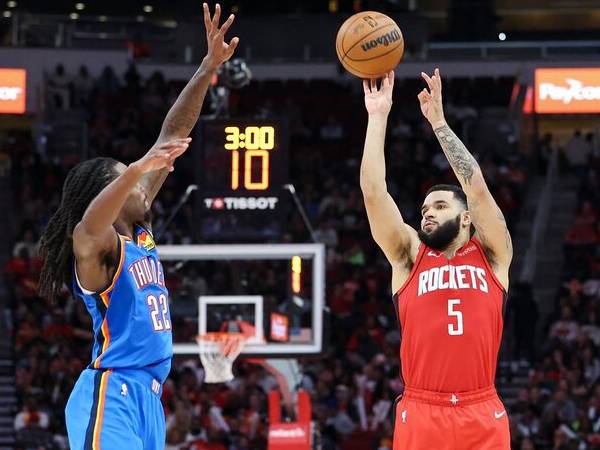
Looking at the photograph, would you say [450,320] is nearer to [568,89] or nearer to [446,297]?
[446,297]

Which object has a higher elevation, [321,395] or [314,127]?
[314,127]

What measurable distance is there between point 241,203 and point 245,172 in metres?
0.29

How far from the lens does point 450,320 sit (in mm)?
6055

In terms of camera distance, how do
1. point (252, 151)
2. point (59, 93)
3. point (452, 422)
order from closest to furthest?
point (452, 422) → point (252, 151) → point (59, 93)

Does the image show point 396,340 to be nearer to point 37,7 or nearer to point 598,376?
point 598,376

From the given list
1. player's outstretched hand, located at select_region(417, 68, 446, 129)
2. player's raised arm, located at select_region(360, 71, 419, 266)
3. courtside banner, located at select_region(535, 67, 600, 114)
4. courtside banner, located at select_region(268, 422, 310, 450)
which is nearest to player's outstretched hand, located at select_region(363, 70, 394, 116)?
player's raised arm, located at select_region(360, 71, 419, 266)

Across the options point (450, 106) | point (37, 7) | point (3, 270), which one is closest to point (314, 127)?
point (450, 106)

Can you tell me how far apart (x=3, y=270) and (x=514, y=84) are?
889 centimetres

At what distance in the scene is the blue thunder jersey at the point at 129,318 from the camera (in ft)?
17.1

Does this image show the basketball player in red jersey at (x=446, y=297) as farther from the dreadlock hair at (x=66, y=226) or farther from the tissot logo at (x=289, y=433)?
the tissot logo at (x=289, y=433)

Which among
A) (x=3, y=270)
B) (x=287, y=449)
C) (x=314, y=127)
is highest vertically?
(x=314, y=127)

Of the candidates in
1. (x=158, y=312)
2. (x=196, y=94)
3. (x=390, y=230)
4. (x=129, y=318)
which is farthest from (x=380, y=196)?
(x=129, y=318)

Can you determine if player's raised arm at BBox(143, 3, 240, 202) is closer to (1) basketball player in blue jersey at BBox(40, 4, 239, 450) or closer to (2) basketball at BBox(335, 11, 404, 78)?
(1) basketball player in blue jersey at BBox(40, 4, 239, 450)

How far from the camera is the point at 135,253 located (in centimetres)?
530
